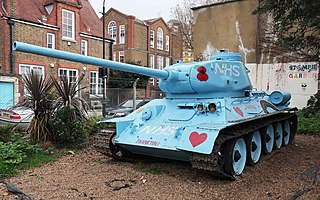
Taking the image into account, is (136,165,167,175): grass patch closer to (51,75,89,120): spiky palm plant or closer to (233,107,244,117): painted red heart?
(233,107,244,117): painted red heart

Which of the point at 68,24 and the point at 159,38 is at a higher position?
the point at 159,38

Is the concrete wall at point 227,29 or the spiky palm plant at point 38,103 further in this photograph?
the concrete wall at point 227,29

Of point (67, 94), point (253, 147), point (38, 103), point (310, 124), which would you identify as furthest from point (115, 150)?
point (310, 124)

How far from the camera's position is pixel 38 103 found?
7.66 metres

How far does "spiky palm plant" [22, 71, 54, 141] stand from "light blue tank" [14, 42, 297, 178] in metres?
1.92

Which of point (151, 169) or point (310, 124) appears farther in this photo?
point (310, 124)

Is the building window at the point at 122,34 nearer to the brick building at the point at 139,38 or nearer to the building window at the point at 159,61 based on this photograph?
the brick building at the point at 139,38

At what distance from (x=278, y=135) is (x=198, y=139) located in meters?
4.32

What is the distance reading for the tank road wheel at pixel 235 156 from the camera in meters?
5.46

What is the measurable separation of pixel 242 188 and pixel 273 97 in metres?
3.96

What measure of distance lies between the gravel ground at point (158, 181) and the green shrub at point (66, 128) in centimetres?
65

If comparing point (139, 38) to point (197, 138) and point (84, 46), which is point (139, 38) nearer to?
point (84, 46)

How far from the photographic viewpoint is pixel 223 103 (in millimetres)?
5941

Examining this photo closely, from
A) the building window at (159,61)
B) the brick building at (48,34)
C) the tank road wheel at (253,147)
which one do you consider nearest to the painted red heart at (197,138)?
the tank road wheel at (253,147)
